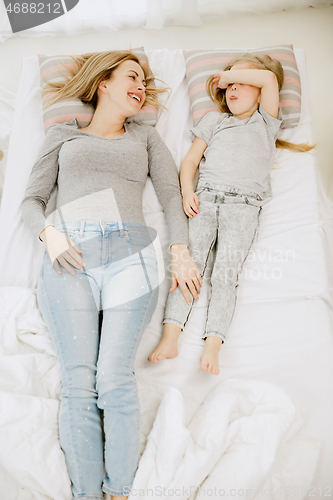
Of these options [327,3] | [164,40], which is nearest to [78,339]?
[164,40]

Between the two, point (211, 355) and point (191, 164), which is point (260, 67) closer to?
point (191, 164)

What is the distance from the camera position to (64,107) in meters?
1.56

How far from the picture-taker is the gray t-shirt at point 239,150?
1432 mm

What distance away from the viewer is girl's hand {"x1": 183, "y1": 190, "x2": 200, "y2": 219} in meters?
1.39

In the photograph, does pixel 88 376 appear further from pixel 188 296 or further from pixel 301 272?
pixel 301 272

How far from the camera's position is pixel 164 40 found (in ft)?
7.39

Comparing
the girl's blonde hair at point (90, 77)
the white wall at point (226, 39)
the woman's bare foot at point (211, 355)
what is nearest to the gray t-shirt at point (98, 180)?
the girl's blonde hair at point (90, 77)

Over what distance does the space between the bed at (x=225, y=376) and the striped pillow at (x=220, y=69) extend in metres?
0.09

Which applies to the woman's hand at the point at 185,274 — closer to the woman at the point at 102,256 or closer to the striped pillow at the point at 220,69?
the woman at the point at 102,256

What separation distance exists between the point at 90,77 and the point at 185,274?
923 millimetres

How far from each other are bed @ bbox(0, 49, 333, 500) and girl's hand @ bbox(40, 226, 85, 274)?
7.4 inches

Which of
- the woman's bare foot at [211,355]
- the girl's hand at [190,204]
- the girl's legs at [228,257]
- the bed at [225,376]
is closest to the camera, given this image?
the bed at [225,376]

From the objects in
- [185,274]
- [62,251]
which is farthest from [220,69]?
[62,251]

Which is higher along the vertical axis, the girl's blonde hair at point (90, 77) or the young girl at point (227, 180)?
the girl's blonde hair at point (90, 77)
